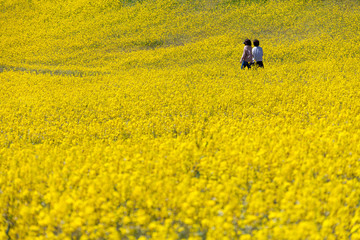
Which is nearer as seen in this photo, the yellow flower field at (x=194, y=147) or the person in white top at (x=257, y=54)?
the yellow flower field at (x=194, y=147)

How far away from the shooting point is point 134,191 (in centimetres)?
364

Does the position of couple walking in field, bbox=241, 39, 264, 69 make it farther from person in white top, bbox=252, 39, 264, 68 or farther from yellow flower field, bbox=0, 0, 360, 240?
yellow flower field, bbox=0, 0, 360, 240

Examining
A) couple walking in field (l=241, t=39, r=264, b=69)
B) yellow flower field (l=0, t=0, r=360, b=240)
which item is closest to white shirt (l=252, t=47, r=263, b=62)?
couple walking in field (l=241, t=39, r=264, b=69)

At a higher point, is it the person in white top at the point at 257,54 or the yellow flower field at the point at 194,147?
the person in white top at the point at 257,54

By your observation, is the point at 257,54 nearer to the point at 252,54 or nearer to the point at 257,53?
the point at 257,53

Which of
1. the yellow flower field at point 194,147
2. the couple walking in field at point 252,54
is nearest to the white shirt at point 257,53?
the couple walking in field at point 252,54

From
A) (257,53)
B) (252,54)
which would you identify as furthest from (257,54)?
(252,54)

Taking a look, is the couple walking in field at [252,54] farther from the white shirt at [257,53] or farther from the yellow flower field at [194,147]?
the yellow flower field at [194,147]

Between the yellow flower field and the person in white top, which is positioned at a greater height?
the person in white top

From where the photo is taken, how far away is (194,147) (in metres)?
5.32

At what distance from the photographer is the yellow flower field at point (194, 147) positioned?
3338 millimetres

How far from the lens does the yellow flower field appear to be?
334 centimetres

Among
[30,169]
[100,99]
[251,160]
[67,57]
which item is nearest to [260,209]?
[251,160]

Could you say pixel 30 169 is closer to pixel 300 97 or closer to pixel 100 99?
pixel 100 99
